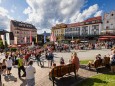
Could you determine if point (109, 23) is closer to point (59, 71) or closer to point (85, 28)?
point (85, 28)

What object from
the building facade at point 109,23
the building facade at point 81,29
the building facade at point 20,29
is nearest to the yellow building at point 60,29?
the building facade at point 81,29

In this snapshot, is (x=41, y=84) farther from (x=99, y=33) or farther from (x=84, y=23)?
(x=84, y=23)

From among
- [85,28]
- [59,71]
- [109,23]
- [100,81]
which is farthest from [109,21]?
[59,71]

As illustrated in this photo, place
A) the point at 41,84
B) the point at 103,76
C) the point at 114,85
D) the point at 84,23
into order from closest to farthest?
the point at 114,85
the point at 41,84
the point at 103,76
the point at 84,23

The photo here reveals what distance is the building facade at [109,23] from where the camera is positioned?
6782 cm

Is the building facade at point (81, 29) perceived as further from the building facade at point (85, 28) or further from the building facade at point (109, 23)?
the building facade at point (109, 23)

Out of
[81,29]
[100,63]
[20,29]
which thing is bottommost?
[100,63]

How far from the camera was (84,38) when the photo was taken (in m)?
78.4

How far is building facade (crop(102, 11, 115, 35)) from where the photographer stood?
67825 millimetres

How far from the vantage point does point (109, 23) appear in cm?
6988

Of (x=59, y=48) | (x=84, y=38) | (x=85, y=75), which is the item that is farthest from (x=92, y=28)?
(x=85, y=75)

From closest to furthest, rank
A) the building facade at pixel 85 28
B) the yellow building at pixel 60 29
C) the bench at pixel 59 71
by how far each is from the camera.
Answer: the bench at pixel 59 71
the building facade at pixel 85 28
the yellow building at pixel 60 29

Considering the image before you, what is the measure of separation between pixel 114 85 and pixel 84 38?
6992 centimetres

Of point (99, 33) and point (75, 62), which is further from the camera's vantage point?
point (99, 33)
